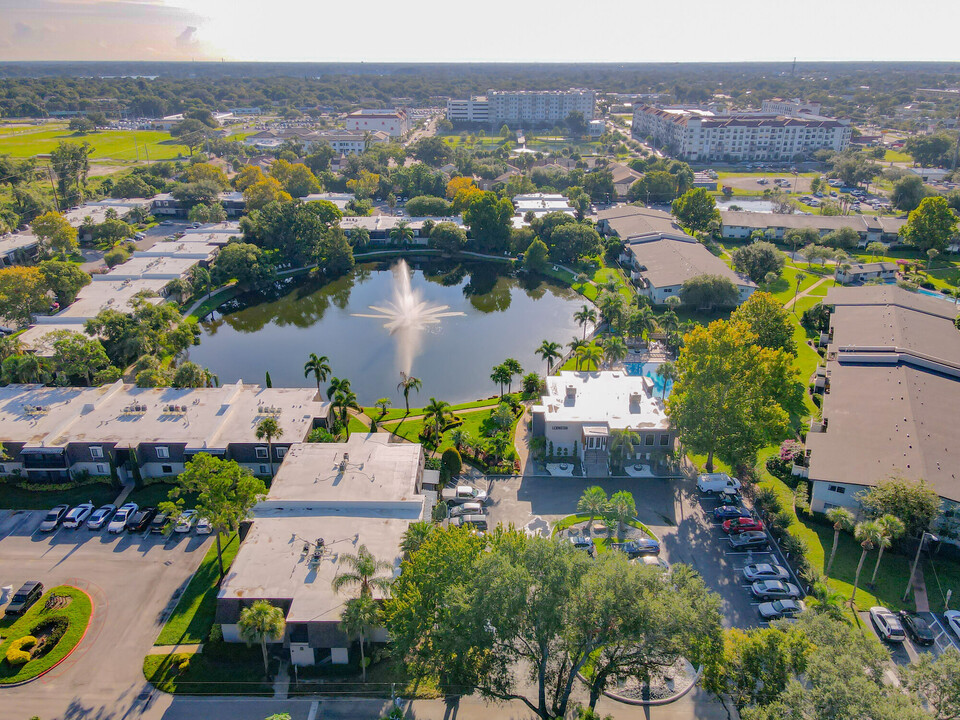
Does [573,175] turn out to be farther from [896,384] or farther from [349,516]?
[349,516]

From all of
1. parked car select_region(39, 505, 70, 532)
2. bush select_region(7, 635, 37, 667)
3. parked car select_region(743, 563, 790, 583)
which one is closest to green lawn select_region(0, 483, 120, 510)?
parked car select_region(39, 505, 70, 532)

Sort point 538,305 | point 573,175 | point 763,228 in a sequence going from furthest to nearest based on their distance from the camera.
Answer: point 573,175
point 763,228
point 538,305

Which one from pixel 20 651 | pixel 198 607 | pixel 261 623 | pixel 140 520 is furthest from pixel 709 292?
pixel 20 651

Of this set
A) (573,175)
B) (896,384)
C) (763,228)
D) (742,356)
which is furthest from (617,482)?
(573,175)

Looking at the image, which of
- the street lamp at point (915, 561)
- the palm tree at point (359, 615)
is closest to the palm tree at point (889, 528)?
the street lamp at point (915, 561)

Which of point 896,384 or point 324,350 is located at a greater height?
point 896,384

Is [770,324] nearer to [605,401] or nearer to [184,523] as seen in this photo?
[605,401]

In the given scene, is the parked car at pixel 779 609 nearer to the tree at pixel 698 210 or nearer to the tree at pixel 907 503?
the tree at pixel 907 503
